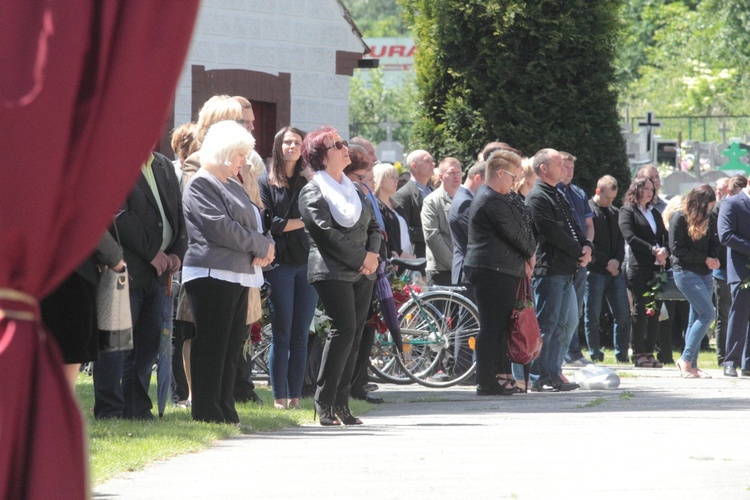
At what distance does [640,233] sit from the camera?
16.2m

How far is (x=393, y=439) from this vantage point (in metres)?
8.61

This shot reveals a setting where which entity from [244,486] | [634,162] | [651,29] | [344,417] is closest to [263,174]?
[344,417]

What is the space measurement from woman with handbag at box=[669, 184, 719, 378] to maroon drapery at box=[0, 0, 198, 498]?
1173 cm

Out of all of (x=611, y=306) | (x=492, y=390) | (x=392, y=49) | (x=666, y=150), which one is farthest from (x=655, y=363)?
(x=392, y=49)

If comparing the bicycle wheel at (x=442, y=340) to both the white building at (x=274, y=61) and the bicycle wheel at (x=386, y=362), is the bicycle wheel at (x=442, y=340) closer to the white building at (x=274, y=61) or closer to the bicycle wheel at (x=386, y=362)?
the bicycle wheel at (x=386, y=362)

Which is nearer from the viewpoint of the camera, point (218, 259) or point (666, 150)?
point (218, 259)

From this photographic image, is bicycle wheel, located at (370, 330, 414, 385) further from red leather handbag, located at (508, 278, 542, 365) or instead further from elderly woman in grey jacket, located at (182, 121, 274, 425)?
elderly woman in grey jacket, located at (182, 121, 274, 425)

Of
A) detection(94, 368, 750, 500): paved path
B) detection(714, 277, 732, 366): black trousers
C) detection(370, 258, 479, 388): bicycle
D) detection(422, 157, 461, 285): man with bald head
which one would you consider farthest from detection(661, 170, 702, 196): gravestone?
detection(94, 368, 750, 500): paved path

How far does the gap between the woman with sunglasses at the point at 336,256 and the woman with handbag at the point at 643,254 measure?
7.30 metres

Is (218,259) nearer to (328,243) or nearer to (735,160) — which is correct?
(328,243)

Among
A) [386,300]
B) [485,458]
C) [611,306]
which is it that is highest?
[386,300]

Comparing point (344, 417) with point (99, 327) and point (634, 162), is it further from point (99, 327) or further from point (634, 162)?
point (634, 162)

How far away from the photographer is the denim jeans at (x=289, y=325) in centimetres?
1027

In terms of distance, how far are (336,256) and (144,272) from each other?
124 cm
